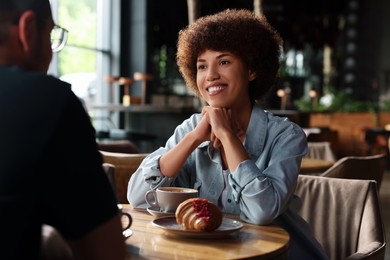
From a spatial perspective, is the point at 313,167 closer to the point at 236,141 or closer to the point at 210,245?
the point at 236,141

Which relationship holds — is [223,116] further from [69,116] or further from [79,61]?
[79,61]

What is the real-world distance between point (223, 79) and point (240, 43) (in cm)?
14

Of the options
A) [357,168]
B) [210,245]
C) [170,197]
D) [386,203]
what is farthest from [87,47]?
[210,245]

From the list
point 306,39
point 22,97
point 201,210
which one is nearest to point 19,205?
point 22,97

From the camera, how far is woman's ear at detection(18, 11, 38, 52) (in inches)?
37.0

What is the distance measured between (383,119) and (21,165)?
11.6m

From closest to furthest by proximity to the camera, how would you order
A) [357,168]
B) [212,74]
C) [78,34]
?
[212,74], [357,168], [78,34]

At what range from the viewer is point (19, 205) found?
0.86 metres

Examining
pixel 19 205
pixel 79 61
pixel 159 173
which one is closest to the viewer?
pixel 19 205

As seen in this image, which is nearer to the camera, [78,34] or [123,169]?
[123,169]

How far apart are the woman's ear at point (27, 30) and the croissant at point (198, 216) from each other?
0.70 m

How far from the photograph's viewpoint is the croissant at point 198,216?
1.49 meters

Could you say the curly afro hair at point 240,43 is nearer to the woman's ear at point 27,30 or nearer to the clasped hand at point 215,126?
the clasped hand at point 215,126

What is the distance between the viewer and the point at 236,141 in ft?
5.93
